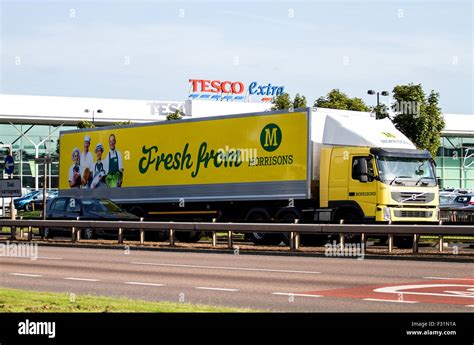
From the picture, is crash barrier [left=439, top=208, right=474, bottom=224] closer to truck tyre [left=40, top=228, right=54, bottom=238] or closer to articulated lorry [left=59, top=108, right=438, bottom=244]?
articulated lorry [left=59, top=108, right=438, bottom=244]

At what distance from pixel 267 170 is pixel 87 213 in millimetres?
6669

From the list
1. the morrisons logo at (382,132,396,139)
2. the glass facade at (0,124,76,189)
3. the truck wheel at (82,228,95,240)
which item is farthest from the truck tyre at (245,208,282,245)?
the glass facade at (0,124,76,189)

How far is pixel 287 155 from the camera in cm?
3119

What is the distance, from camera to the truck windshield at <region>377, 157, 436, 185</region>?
95.3ft

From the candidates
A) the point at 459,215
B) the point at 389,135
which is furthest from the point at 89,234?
the point at 459,215

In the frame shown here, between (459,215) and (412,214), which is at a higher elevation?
(412,214)

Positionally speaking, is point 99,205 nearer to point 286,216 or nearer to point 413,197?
point 286,216

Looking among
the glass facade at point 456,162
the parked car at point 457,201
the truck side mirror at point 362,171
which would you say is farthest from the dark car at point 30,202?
the glass facade at point 456,162

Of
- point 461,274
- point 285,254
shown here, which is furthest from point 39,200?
point 461,274

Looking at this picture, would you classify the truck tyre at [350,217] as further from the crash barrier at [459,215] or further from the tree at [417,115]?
the tree at [417,115]

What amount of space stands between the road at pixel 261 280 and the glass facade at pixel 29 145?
2897 inches

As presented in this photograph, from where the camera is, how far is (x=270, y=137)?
31.9 m
